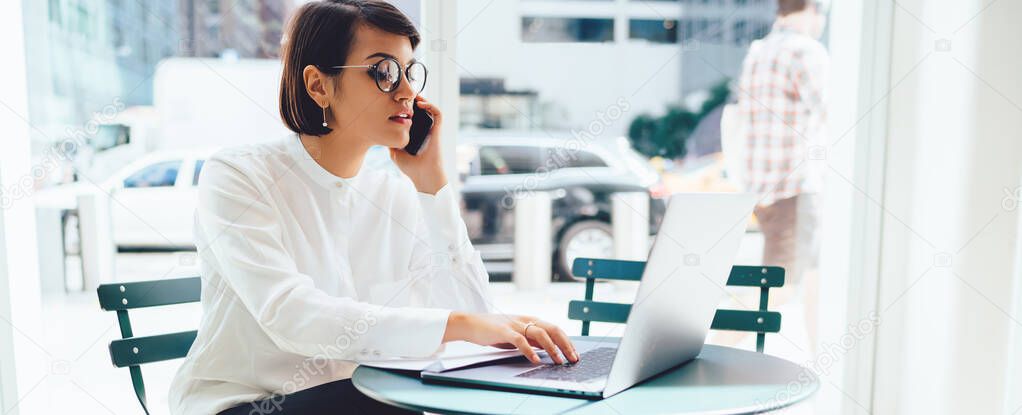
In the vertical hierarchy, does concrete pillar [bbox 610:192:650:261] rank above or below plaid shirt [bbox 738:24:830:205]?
below

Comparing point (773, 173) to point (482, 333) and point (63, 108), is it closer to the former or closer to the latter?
point (482, 333)

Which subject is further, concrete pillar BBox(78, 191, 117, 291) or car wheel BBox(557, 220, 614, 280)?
car wheel BBox(557, 220, 614, 280)

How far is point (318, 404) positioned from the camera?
1.29 metres

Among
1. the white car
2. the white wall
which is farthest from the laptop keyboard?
the white car

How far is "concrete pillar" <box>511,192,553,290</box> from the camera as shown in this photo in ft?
10.1

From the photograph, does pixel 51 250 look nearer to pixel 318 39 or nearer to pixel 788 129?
pixel 318 39

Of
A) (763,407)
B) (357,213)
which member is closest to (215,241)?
(357,213)

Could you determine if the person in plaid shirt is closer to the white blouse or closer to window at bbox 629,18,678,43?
window at bbox 629,18,678,43

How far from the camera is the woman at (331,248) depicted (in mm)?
1247

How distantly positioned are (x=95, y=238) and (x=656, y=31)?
194 centimetres

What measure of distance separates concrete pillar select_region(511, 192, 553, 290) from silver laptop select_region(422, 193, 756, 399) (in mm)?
1790

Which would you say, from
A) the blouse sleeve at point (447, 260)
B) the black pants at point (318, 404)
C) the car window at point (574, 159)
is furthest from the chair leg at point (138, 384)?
the car window at point (574, 159)

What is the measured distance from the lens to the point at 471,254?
1645 mm

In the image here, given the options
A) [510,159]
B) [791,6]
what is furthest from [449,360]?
[791,6]
